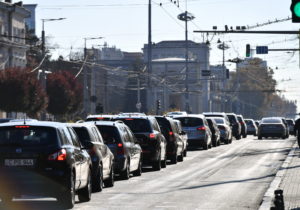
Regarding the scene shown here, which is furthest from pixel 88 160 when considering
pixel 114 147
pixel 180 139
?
pixel 180 139

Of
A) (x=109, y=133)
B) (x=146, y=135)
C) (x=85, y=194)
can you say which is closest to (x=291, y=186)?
(x=109, y=133)

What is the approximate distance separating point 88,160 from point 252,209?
3328 millimetres

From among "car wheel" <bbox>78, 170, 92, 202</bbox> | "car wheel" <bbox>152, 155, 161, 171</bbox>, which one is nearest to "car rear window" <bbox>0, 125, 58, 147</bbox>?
"car wheel" <bbox>78, 170, 92, 202</bbox>

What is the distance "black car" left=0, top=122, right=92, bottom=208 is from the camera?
54.8ft

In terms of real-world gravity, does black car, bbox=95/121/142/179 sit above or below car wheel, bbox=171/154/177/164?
above

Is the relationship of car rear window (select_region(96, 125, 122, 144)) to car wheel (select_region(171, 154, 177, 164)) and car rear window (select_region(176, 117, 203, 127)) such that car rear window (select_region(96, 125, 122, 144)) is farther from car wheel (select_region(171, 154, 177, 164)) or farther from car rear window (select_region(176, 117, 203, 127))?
car rear window (select_region(176, 117, 203, 127))

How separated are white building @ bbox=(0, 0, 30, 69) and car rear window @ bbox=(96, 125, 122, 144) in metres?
68.3

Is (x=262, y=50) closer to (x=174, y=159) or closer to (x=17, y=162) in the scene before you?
(x=174, y=159)

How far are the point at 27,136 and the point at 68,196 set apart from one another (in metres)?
1.20

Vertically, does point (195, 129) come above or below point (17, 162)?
below

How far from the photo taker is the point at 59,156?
17.1 metres

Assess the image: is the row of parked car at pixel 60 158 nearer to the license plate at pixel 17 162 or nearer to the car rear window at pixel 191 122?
the license plate at pixel 17 162

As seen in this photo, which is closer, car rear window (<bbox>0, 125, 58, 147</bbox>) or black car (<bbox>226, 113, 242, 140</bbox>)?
car rear window (<bbox>0, 125, 58, 147</bbox>)

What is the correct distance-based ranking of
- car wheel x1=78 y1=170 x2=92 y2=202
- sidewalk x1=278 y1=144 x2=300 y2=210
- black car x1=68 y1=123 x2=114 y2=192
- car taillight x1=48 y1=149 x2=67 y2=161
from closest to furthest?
car taillight x1=48 y1=149 x2=67 y2=161, sidewalk x1=278 y1=144 x2=300 y2=210, car wheel x1=78 y1=170 x2=92 y2=202, black car x1=68 y1=123 x2=114 y2=192
